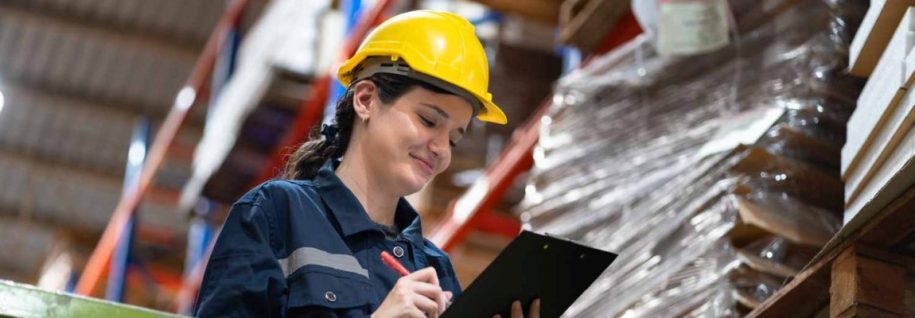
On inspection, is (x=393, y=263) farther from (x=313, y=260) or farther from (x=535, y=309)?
(x=535, y=309)

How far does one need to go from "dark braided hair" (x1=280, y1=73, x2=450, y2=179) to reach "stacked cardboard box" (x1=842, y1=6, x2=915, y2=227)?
37.3 inches

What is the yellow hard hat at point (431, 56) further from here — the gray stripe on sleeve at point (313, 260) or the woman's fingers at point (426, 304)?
the woman's fingers at point (426, 304)

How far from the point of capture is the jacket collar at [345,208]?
10.2 ft

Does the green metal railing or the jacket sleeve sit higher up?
the jacket sleeve

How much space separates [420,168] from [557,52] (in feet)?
15.0

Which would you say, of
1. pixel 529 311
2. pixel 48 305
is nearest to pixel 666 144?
pixel 529 311

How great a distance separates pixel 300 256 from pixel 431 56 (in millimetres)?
550

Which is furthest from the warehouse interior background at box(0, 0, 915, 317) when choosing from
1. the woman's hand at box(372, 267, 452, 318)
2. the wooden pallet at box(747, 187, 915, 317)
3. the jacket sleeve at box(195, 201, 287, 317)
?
the woman's hand at box(372, 267, 452, 318)

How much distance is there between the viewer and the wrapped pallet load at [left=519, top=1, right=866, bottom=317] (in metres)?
4.16

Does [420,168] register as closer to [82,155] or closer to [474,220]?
[474,220]

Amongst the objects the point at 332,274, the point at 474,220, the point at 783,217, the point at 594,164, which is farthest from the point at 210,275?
the point at 474,220

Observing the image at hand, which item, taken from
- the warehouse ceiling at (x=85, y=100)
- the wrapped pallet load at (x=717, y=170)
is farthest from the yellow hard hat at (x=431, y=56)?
the warehouse ceiling at (x=85, y=100)

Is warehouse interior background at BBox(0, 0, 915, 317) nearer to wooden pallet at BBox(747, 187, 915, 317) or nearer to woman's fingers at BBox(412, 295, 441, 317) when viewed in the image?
wooden pallet at BBox(747, 187, 915, 317)

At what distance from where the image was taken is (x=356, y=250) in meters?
3.13
